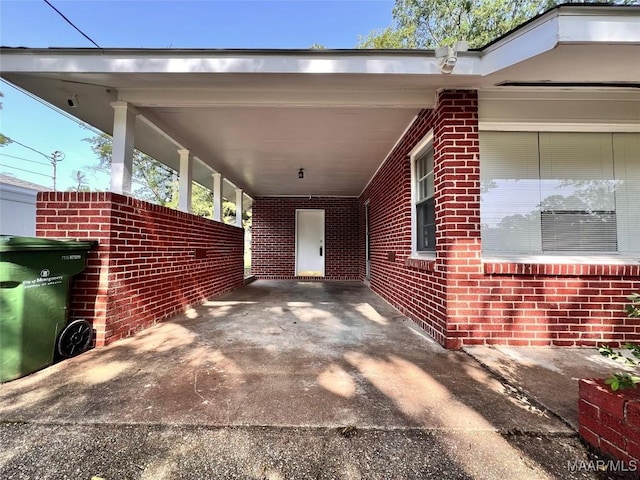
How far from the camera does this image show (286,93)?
305cm

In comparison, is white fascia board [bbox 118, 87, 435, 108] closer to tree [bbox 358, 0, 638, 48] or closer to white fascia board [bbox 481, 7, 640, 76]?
white fascia board [bbox 481, 7, 640, 76]

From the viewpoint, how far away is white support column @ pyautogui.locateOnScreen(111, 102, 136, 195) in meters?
3.11

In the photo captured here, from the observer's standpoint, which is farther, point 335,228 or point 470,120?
point 335,228

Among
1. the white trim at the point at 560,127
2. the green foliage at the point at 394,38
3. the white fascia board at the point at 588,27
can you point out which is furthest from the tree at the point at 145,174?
the white fascia board at the point at 588,27

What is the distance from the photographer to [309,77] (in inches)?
107

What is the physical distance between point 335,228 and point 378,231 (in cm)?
292

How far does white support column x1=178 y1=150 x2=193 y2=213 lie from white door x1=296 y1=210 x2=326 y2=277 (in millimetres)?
4751

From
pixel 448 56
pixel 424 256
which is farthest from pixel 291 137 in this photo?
pixel 424 256

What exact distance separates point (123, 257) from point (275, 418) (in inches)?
94.4

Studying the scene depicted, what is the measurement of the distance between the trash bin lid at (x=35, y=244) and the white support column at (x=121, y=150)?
848mm

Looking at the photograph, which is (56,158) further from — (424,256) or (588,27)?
(588,27)

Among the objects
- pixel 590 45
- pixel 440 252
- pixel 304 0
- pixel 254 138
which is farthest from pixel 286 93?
pixel 304 0

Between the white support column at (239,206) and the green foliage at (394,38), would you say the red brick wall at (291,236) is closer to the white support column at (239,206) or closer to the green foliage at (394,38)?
the white support column at (239,206)

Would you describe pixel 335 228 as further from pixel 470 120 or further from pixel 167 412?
pixel 167 412
